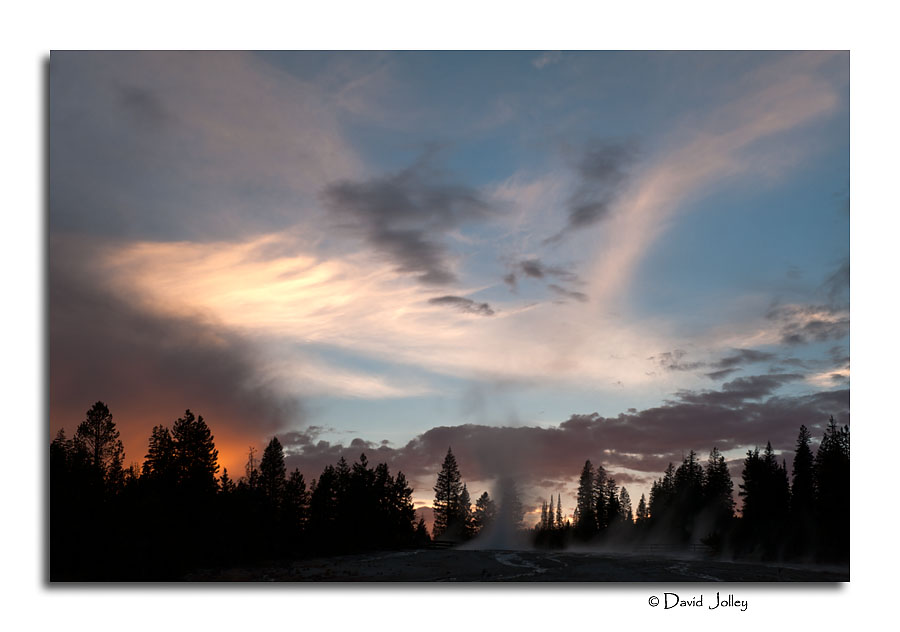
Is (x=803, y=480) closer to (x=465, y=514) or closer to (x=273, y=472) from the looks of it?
(x=465, y=514)

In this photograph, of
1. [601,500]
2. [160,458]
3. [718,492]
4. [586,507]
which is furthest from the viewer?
[601,500]

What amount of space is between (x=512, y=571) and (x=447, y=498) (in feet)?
9.93

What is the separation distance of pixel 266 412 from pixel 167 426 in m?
1.51

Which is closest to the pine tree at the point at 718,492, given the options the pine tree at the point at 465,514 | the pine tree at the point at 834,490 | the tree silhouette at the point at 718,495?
the tree silhouette at the point at 718,495

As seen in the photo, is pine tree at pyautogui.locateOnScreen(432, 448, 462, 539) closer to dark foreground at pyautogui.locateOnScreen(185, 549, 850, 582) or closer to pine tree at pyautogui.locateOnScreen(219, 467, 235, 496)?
dark foreground at pyautogui.locateOnScreen(185, 549, 850, 582)

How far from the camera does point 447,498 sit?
1229 cm

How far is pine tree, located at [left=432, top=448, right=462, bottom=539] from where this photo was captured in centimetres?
1100

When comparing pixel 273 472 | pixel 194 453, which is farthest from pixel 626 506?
pixel 194 453

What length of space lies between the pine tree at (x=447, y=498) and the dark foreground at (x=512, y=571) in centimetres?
137

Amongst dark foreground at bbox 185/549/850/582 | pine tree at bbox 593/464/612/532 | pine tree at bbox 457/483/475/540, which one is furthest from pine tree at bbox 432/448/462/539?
pine tree at bbox 593/464/612/532

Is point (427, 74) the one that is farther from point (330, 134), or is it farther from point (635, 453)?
point (635, 453)

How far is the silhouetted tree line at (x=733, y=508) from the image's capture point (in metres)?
9.37
